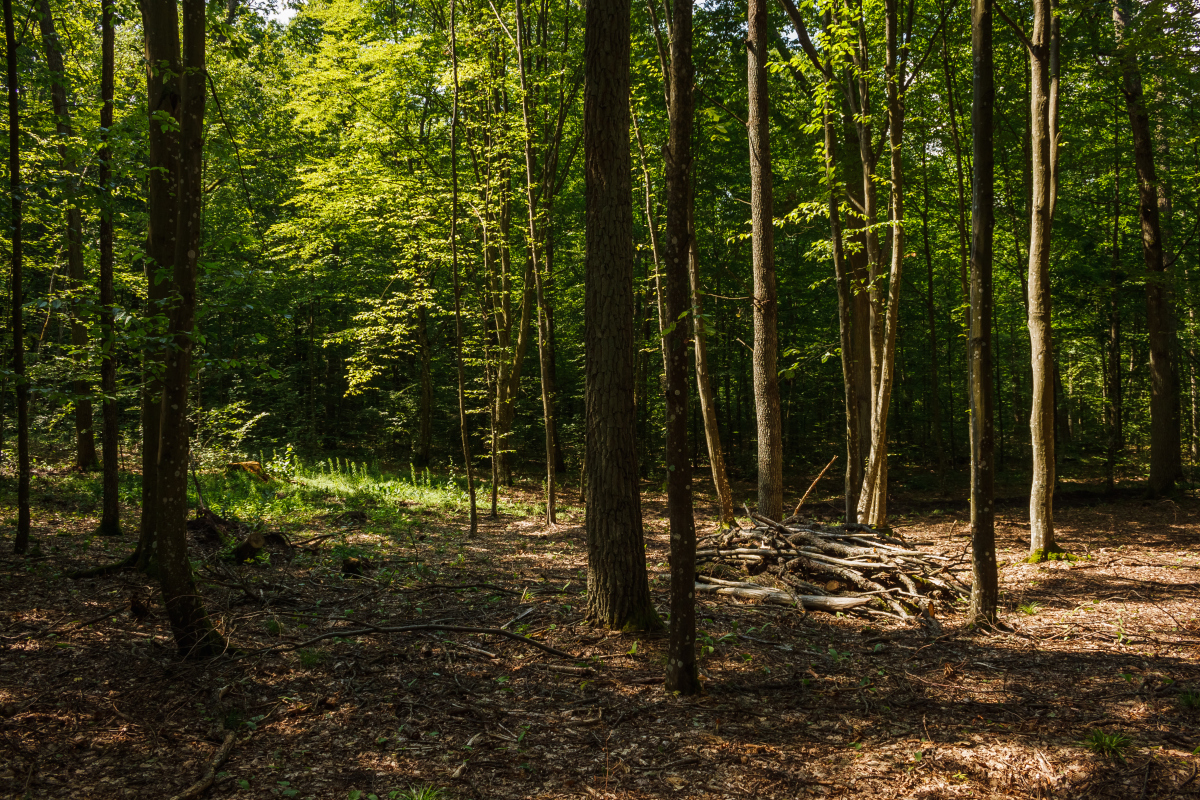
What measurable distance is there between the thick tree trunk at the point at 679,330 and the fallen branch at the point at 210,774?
265 cm

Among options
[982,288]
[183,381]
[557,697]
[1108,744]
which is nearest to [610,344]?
[557,697]

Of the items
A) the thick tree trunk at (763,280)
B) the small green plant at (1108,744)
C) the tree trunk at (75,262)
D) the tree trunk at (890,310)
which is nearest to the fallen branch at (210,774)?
the small green plant at (1108,744)

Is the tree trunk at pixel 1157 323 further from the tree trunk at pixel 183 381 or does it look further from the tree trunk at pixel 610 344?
the tree trunk at pixel 183 381

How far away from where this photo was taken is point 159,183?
5137 millimetres

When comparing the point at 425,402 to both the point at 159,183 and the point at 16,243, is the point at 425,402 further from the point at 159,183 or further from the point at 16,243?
the point at 159,183

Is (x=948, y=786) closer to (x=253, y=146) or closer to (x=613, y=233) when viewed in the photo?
(x=613, y=233)

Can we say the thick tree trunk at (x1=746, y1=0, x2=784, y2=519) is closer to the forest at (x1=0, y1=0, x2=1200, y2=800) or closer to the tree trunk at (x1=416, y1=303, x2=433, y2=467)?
the forest at (x1=0, y1=0, x2=1200, y2=800)

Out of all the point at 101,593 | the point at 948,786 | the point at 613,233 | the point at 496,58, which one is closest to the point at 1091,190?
the point at 496,58

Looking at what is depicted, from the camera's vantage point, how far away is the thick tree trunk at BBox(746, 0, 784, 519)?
8.96 metres

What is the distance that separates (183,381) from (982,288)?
6365mm

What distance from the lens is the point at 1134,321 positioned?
16.2 metres

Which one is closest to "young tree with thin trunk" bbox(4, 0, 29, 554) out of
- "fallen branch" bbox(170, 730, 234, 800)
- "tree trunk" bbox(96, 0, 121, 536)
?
"tree trunk" bbox(96, 0, 121, 536)

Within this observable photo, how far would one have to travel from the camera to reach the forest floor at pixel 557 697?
3344 millimetres

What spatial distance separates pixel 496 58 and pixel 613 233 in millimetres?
9066
